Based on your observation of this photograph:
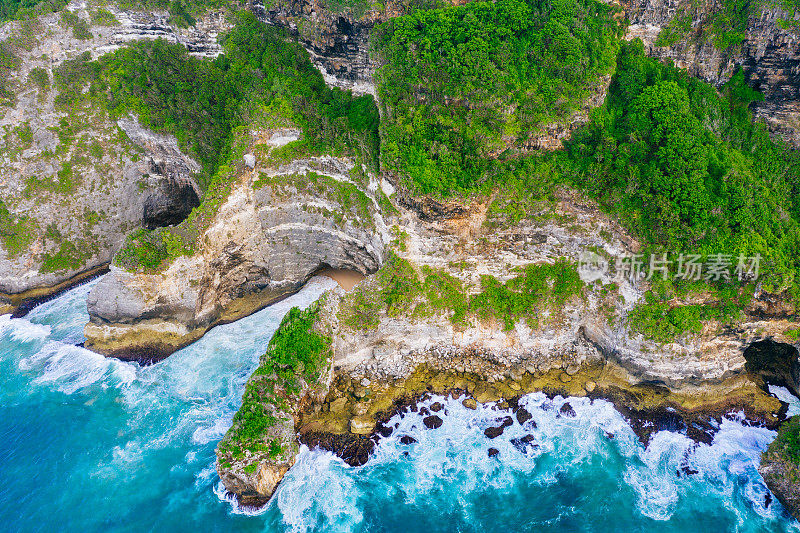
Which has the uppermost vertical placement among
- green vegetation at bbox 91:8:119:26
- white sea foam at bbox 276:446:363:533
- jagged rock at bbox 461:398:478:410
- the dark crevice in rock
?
green vegetation at bbox 91:8:119:26

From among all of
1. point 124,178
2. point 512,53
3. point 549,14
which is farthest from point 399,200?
point 124,178

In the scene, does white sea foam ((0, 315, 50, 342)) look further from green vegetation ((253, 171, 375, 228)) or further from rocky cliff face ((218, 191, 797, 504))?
rocky cliff face ((218, 191, 797, 504))

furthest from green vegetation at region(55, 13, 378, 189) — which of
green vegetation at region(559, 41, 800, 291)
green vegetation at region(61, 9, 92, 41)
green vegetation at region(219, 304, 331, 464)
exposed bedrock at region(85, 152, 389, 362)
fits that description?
green vegetation at region(559, 41, 800, 291)

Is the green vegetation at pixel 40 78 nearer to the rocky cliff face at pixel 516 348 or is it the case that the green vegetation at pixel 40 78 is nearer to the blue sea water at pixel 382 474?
the blue sea water at pixel 382 474

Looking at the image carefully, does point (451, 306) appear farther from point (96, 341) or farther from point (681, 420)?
point (96, 341)

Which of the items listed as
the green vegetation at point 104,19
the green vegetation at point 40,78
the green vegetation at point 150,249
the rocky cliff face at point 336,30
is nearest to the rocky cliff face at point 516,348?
the green vegetation at point 150,249

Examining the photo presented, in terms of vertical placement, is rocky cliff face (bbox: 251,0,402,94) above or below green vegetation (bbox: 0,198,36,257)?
above

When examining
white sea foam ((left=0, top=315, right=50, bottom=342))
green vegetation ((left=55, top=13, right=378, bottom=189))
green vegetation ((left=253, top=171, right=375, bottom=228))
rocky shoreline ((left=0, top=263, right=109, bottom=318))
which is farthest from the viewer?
rocky shoreline ((left=0, top=263, right=109, bottom=318))
